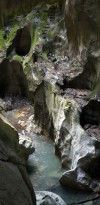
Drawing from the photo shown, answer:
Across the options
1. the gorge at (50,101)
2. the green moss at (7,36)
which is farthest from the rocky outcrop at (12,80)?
the green moss at (7,36)

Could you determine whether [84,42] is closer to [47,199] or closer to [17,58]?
[17,58]

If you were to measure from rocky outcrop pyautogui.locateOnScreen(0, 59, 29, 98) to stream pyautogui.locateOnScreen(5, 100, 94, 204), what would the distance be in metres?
1.98

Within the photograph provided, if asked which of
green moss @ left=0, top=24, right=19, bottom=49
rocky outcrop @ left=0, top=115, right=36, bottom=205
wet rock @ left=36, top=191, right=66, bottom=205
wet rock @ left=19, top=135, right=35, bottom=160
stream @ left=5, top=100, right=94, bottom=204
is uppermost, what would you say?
rocky outcrop @ left=0, top=115, right=36, bottom=205

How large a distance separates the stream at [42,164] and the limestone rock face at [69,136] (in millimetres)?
280

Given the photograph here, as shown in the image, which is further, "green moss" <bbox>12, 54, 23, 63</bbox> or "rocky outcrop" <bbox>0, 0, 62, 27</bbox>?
"rocky outcrop" <bbox>0, 0, 62, 27</bbox>

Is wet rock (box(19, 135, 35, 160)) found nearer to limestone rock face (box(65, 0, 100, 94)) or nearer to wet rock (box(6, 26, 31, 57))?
limestone rock face (box(65, 0, 100, 94))

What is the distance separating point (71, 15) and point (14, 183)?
10050 mm

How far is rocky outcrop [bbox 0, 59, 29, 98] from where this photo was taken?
1755cm

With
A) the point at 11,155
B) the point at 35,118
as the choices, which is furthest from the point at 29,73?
the point at 11,155

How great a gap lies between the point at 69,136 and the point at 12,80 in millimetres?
7862

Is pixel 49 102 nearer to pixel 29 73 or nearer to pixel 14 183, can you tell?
pixel 29 73

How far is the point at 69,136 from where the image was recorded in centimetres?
1134

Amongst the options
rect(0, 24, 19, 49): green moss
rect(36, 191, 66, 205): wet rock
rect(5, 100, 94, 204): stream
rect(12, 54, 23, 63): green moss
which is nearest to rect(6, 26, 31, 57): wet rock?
rect(0, 24, 19, 49): green moss

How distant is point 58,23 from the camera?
16172mm
